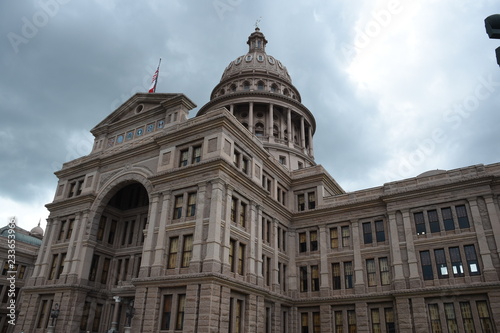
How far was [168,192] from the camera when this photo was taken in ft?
106

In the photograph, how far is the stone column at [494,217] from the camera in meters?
31.3

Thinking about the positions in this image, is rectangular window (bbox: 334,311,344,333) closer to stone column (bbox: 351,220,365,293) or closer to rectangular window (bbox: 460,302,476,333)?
stone column (bbox: 351,220,365,293)

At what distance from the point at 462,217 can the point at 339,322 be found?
Result: 574 inches

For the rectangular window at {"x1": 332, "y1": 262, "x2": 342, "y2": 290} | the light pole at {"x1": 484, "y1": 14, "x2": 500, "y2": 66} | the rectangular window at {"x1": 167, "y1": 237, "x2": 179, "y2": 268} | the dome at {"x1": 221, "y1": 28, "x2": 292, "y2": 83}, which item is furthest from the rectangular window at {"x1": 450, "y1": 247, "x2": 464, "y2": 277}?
the dome at {"x1": 221, "y1": 28, "x2": 292, "y2": 83}

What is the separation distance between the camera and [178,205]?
32000mm

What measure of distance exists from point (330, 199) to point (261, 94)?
81.7 feet

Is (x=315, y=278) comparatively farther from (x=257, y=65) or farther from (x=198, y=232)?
(x=257, y=65)

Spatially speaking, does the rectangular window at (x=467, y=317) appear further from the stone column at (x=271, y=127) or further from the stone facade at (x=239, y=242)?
the stone column at (x=271, y=127)

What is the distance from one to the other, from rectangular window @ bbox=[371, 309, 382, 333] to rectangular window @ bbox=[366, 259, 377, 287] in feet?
7.74

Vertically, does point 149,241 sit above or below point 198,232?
below

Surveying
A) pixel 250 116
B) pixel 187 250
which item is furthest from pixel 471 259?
pixel 250 116

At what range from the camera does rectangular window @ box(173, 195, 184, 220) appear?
1242 inches

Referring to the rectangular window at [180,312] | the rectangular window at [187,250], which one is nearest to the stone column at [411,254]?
the rectangular window at [187,250]

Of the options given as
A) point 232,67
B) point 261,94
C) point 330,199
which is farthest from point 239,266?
point 232,67
